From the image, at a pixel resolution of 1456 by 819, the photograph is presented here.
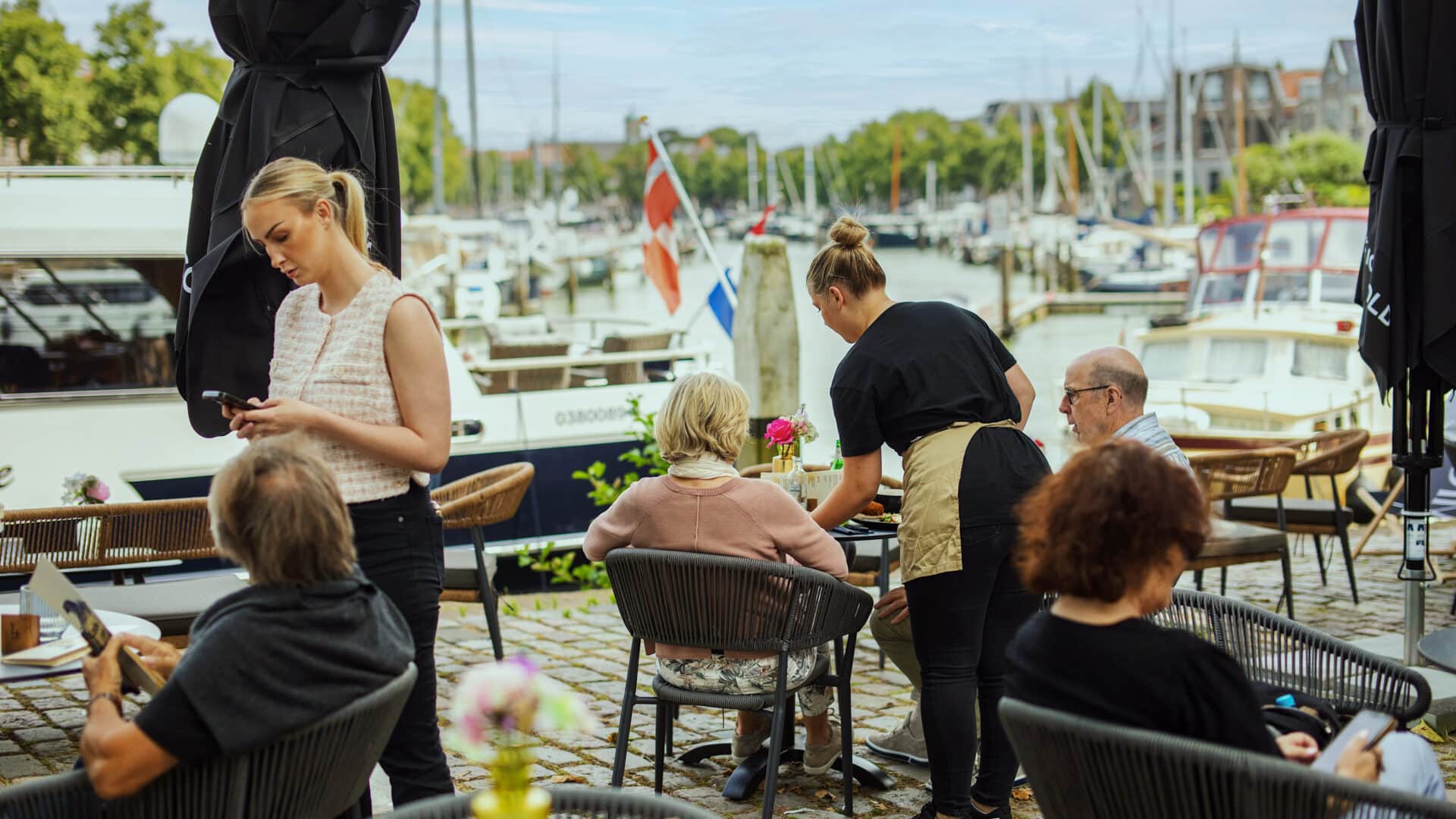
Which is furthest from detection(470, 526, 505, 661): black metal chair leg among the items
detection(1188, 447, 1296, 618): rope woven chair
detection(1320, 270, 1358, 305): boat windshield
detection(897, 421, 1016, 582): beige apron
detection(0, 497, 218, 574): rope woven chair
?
detection(1320, 270, 1358, 305): boat windshield

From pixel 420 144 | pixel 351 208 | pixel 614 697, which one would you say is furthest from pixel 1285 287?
pixel 420 144

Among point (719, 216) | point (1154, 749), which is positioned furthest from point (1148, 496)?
point (719, 216)

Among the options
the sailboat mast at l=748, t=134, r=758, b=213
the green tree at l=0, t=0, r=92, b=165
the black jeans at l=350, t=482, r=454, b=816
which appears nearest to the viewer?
the black jeans at l=350, t=482, r=454, b=816

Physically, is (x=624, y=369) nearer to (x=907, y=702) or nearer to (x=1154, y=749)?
(x=907, y=702)

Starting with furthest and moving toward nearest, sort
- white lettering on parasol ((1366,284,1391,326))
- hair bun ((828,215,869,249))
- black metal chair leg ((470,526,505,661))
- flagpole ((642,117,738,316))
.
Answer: flagpole ((642,117,738,316))
black metal chair leg ((470,526,505,661))
white lettering on parasol ((1366,284,1391,326))
hair bun ((828,215,869,249))

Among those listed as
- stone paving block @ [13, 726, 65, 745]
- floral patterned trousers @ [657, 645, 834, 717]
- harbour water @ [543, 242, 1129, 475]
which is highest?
floral patterned trousers @ [657, 645, 834, 717]

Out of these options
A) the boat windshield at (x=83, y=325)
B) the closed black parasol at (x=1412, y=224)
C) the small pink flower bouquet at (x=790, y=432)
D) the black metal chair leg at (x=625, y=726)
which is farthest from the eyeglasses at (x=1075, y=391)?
the boat windshield at (x=83, y=325)

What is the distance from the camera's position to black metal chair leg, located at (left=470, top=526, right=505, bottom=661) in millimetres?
6176

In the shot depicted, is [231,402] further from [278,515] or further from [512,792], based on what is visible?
[512,792]

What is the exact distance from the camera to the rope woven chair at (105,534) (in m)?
5.62

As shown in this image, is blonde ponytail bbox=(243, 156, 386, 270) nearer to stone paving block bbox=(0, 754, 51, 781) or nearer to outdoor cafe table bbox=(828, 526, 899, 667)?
outdoor cafe table bbox=(828, 526, 899, 667)

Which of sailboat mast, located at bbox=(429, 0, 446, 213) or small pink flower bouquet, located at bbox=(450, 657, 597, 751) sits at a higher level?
sailboat mast, located at bbox=(429, 0, 446, 213)

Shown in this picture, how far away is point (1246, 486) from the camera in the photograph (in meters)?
7.38

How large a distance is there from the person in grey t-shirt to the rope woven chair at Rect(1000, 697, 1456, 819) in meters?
1.88
